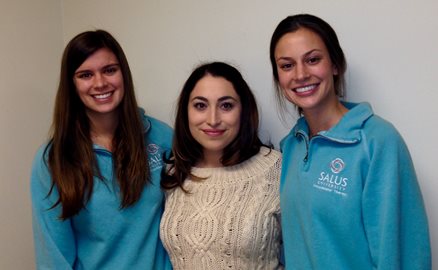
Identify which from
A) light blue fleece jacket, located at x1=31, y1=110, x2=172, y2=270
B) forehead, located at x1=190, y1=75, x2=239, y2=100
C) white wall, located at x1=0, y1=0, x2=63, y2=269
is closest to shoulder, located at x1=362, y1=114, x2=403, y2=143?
forehead, located at x1=190, y1=75, x2=239, y2=100

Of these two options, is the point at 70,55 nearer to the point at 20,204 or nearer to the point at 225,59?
the point at 225,59

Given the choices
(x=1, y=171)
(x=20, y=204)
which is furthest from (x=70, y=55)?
(x=20, y=204)

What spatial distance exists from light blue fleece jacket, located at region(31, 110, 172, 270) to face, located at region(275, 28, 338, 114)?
64 centimetres

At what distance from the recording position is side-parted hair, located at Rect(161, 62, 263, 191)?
4.83 ft

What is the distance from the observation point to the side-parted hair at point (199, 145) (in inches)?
58.0

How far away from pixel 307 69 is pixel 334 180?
1.09ft

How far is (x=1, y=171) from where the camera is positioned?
5.80ft

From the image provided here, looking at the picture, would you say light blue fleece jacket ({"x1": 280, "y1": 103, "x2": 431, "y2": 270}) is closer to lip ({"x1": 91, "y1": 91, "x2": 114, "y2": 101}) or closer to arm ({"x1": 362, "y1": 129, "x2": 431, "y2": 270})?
arm ({"x1": 362, "y1": 129, "x2": 431, "y2": 270})

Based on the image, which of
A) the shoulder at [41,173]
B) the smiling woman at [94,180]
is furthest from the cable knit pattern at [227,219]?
the shoulder at [41,173]

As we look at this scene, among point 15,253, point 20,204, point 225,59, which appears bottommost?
point 15,253

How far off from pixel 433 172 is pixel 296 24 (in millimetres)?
661

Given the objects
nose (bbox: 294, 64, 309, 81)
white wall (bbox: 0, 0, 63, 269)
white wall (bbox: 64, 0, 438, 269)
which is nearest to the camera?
nose (bbox: 294, 64, 309, 81)

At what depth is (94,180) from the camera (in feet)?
4.66

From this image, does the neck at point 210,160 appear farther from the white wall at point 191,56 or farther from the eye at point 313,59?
the eye at point 313,59
